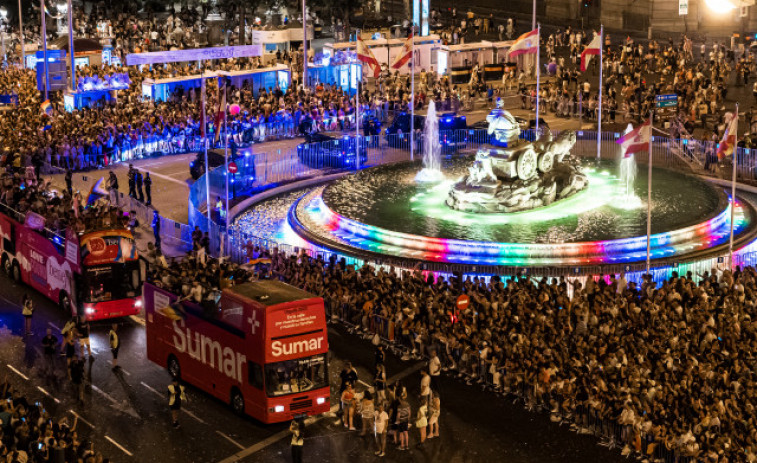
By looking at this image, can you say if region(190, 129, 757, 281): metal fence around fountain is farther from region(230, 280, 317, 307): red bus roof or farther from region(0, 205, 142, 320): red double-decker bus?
region(230, 280, 317, 307): red bus roof

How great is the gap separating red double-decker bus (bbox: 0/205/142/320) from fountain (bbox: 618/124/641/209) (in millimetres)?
18178

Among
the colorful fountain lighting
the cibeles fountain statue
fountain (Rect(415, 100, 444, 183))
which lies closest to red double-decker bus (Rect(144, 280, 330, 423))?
the colorful fountain lighting

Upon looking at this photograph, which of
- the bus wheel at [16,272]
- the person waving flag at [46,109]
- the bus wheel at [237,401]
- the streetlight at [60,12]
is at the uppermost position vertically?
the streetlight at [60,12]

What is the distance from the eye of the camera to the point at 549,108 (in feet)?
223

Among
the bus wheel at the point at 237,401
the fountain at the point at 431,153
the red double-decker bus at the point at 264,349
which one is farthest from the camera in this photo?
the fountain at the point at 431,153

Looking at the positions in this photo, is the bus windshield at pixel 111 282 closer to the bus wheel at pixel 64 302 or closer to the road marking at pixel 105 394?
the bus wheel at pixel 64 302

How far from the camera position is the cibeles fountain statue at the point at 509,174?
43.6 m

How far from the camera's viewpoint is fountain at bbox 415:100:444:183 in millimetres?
50094

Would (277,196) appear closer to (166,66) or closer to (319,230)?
(319,230)

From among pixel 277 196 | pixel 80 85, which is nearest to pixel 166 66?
pixel 80 85

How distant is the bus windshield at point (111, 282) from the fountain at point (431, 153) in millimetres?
16399

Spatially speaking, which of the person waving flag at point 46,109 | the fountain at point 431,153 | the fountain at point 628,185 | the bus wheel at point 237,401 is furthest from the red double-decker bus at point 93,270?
the person waving flag at point 46,109

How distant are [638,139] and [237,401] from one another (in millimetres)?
16363

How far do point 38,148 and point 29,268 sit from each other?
647 inches
